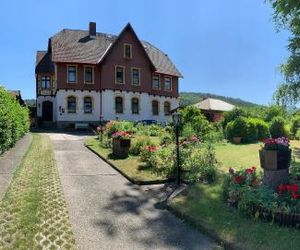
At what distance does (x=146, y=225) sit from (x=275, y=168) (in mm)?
2858

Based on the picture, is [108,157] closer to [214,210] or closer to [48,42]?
[214,210]

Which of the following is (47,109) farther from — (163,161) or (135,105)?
(163,161)

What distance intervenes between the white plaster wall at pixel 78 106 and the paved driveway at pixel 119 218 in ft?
99.1

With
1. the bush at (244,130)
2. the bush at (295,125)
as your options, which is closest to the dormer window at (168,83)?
the bush at (295,125)

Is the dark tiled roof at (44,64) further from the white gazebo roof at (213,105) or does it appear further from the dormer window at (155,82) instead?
the white gazebo roof at (213,105)

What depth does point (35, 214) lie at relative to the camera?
27.0ft

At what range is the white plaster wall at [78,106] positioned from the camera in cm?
4251

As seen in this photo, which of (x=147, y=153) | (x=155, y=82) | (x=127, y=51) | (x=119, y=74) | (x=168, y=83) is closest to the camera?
(x=147, y=153)

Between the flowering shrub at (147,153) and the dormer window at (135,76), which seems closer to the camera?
the flowering shrub at (147,153)

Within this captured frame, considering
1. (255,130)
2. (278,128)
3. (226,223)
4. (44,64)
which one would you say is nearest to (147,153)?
(226,223)

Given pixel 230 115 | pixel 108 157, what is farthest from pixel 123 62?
pixel 108 157

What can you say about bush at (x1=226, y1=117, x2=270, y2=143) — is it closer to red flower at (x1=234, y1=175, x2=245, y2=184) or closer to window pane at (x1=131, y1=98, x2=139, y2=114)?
red flower at (x1=234, y1=175, x2=245, y2=184)

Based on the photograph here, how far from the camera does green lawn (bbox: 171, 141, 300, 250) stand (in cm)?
664

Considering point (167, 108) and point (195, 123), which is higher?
point (167, 108)
